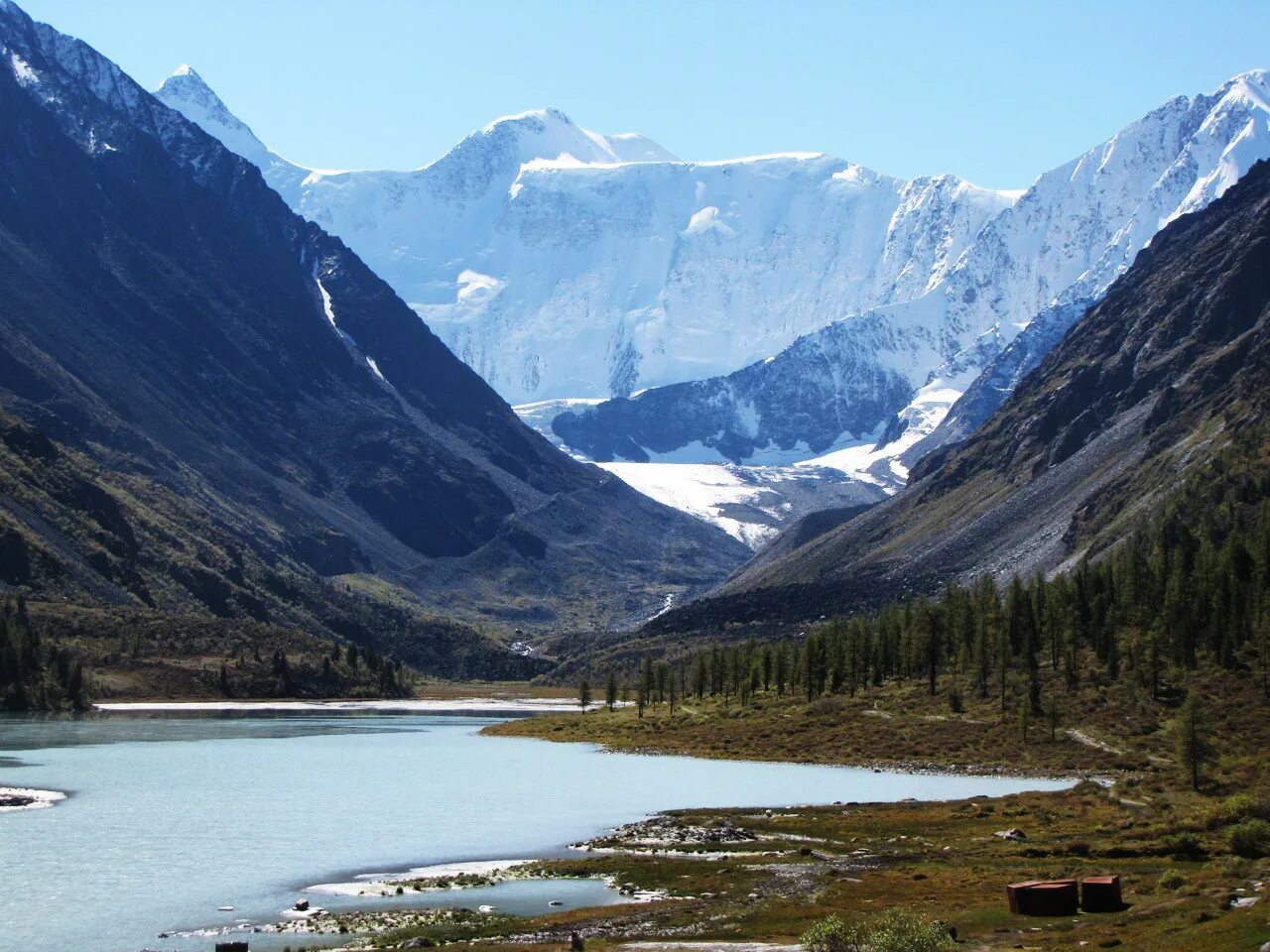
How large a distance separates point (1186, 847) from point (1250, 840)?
154 inches

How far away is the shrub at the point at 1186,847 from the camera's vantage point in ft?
270

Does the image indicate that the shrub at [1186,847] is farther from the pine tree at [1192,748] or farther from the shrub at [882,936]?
the pine tree at [1192,748]

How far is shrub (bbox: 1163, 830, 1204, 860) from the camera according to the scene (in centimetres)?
8225

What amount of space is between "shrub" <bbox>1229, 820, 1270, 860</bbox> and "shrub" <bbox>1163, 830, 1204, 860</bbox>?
2.02 metres

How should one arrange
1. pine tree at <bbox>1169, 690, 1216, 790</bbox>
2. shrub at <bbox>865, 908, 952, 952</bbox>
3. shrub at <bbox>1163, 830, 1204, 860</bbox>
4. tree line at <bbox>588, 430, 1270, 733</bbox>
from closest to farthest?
1. shrub at <bbox>865, 908, 952, 952</bbox>
2. shrub at <bbox>1163, 830, 1204, 860</bbox>
3. pine tree at <bbox>1169, 690, 1216, 790</bbox>
4. tree line at <bbox>588, 430, 1270, 733</bbox>

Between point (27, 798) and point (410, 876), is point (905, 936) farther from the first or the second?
point (27, 798)

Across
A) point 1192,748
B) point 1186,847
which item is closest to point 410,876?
point 1186,847

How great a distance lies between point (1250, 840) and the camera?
262 feet

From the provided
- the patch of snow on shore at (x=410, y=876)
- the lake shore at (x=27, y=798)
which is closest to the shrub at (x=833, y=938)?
the patch of snow on shore at (x=410, y=876)

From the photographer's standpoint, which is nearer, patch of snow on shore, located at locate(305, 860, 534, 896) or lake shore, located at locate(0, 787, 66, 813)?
patch of snow on shore, located at locate(305, 860, 534, 896)

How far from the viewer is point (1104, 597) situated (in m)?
188

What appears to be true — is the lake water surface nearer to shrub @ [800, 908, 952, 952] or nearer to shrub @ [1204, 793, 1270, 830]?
shrub @ [800, 908, 952, 952]

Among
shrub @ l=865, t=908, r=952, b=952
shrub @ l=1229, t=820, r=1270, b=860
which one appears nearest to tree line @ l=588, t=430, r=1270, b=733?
shrub @ l=1229, t=820, r=1270, b=860

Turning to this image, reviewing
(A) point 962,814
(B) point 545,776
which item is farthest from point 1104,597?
(A) point 962,814
